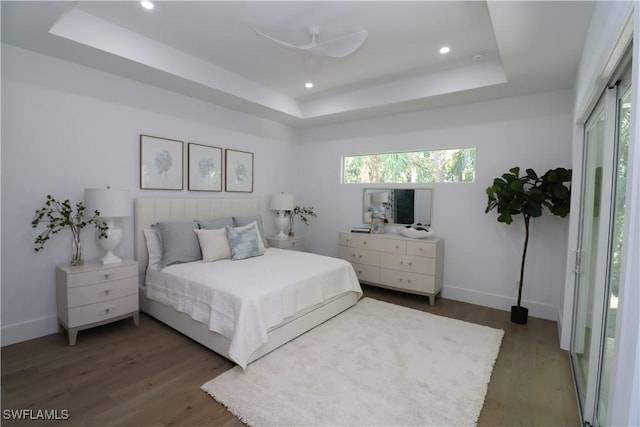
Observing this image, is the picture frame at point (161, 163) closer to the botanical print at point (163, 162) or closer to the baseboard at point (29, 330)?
the botanical print at point (163, 162)

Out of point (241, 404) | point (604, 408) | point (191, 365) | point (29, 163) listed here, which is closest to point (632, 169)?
point (604, 408)

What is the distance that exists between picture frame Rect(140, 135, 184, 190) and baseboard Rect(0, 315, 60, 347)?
1.55 metres

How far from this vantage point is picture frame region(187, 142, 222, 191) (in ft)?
12.9

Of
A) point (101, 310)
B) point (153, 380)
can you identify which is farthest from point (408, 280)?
point (101, 310)

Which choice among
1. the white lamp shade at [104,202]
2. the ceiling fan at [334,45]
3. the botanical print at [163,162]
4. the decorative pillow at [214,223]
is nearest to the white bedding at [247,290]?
the decorative pillow at [214,223]

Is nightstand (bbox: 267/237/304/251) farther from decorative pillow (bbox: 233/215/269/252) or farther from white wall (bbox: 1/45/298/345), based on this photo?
white wall (bbox: 1/45/298/345)

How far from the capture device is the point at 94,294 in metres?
2.74

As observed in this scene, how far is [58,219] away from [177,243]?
1036mm

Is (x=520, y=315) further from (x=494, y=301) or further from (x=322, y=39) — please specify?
(x=322, y=39)

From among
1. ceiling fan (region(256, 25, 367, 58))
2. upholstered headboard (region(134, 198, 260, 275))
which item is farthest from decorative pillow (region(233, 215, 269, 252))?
ceiling fan (region(256, 25, 367, 58))

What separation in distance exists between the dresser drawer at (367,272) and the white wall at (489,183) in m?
0.93

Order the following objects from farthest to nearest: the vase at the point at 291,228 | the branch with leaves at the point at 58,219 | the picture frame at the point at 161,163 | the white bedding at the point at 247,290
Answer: the vase at the point at 291,228, the picture frame at the point at 161,163, the branch with leaves at the point at 58,219, the white bedding at the point at 247,290

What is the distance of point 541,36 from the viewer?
7.22ft

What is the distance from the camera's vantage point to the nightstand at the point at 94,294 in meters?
2.64
